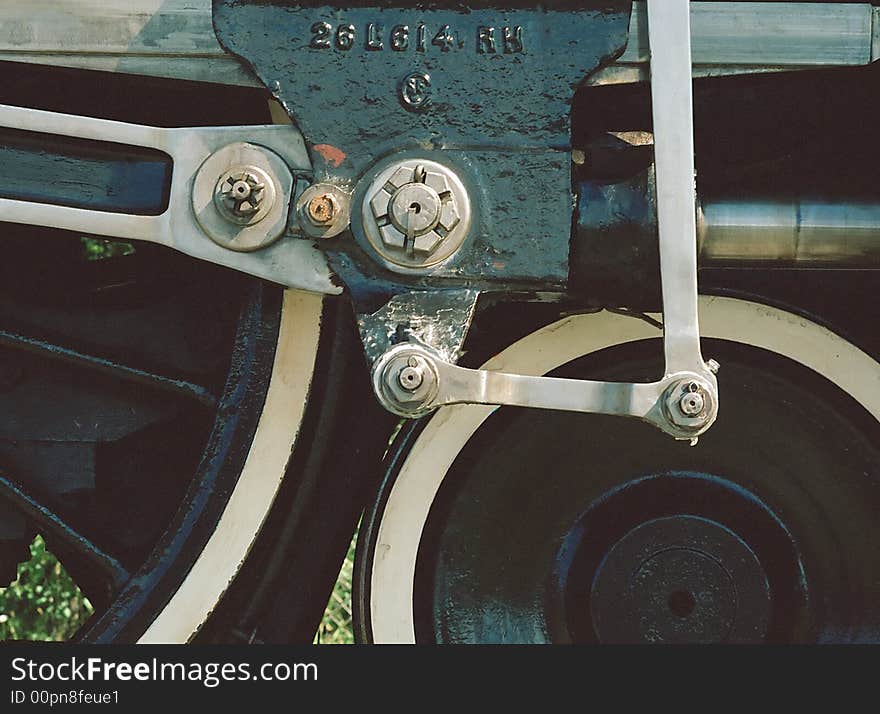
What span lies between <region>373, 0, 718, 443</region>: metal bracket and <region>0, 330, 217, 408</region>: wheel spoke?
45cm

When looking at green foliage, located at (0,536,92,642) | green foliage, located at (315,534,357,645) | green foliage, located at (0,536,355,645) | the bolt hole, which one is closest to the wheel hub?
the bolt hole

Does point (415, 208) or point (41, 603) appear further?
point (41, 603)

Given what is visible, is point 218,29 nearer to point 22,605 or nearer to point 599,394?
point 599,394

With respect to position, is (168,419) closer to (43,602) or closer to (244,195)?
(244,195)

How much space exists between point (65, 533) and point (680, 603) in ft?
2.91

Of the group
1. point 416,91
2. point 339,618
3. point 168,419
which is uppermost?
point 416,91

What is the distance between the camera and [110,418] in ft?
5.70

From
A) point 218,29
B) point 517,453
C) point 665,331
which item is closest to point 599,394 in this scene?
point 665,331

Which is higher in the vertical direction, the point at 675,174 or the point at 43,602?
the point at 675,174

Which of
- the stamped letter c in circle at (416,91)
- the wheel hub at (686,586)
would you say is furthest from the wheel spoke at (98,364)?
the wheel hub at (686,586)

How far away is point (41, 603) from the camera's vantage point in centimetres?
437

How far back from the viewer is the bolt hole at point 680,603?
1.62 metres

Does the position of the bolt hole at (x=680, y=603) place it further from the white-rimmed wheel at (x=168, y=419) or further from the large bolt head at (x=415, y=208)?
the large bolt head at (x=415, y=208)

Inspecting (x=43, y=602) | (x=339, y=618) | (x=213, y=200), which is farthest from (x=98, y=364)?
(x=43, y=602)
